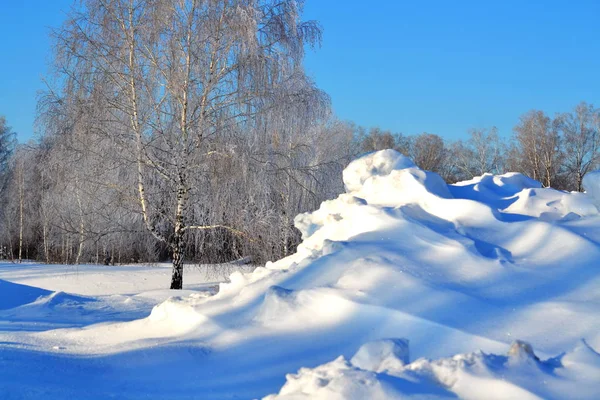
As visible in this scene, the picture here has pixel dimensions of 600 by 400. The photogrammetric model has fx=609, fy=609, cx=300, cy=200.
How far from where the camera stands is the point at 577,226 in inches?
203

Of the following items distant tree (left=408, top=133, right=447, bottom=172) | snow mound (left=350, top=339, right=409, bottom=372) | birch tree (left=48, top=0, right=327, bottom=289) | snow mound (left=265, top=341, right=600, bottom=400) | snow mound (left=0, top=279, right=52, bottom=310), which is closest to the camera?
snow mound (left=265, top=341, right=600, bottom=400)

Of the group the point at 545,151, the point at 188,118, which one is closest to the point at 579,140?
the point at 545,151

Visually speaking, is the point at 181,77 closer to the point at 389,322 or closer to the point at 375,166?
the point at 375,166

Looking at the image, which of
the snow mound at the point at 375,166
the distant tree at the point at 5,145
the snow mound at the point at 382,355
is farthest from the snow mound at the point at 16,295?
the distant tree at the point at 5,145

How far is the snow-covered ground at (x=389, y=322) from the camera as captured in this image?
2904 mm

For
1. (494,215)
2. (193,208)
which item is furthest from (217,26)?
(494,215)

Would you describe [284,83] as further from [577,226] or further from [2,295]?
[577,226]

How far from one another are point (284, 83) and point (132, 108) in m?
2.66

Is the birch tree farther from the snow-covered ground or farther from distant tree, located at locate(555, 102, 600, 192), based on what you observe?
distant tree, located at locate(555, 102, 600, 192)

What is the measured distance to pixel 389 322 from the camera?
4.11 metres

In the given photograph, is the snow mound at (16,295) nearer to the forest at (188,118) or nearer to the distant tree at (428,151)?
the forest at (188,118)

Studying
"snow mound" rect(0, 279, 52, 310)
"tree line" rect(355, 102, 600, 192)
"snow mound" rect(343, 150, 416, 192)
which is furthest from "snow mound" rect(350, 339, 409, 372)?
"tree line" rect(355, 102, 600, 192)

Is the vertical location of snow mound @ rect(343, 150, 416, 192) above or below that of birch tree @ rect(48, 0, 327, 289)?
below

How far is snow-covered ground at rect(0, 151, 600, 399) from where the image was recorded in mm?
2904
